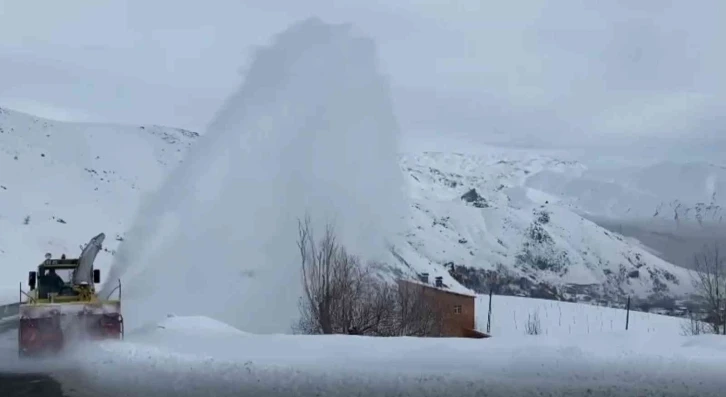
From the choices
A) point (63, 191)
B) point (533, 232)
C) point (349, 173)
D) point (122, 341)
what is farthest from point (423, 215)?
point (122, 341)

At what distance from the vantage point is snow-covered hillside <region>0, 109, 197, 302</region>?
53.9m

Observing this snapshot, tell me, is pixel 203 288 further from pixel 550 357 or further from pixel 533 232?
pixel 533 232

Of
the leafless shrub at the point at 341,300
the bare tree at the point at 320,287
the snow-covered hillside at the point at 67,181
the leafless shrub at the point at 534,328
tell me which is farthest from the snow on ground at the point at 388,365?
the snow-covered hillside at the point at 67,181

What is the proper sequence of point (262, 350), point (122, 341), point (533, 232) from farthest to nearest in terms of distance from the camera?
point (533, 232) → point (122, 341) → point (262, 350)

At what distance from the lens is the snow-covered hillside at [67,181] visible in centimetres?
5391

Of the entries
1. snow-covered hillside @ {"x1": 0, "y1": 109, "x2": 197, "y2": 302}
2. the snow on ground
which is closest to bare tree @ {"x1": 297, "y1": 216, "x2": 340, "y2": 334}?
the snow on ground

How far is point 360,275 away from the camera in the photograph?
22688 mm

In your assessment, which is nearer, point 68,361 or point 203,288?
point 68,361

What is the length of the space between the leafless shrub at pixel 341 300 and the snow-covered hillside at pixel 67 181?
58.7 ft

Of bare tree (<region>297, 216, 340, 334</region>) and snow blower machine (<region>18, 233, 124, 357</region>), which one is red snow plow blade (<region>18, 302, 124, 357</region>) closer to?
snow blower machine (<region>18, 233, 124, 357</region>)

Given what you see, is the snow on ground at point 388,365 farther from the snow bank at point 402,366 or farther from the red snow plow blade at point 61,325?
the red snow plow blade at point 61,325

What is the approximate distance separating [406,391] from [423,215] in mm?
167919

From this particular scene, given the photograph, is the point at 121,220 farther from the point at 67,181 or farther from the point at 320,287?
the point at 320,287

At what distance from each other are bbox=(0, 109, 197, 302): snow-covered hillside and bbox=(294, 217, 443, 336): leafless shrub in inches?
704
